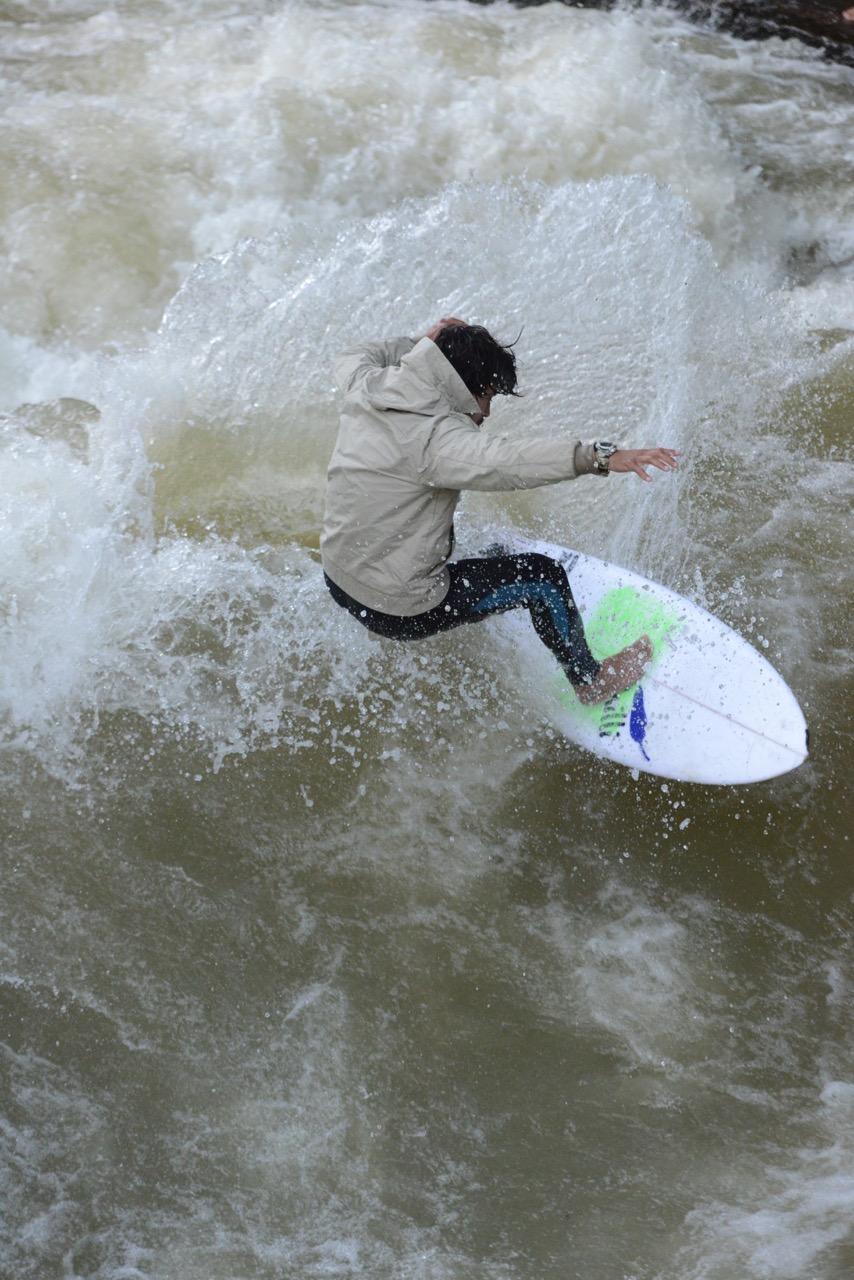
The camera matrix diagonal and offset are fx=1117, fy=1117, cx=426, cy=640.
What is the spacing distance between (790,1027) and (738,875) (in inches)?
21.2

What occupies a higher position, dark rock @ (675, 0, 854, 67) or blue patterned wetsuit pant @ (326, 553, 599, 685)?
dark rock @ (675, 0, 854, 67)

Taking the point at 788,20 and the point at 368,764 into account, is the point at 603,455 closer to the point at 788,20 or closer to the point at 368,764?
the point at 368,764

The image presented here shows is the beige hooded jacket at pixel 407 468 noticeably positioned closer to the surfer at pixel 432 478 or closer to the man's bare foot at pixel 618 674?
the surfer at pixel 432 478

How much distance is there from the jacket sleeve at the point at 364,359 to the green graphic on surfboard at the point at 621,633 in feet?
4.21

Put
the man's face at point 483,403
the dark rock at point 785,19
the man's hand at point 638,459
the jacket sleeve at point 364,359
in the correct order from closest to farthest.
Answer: the man's hand at point 638,459 → the man's face at point 483,403 → the jacket sleeve at point 364,359 → the dark rock at point 785,19

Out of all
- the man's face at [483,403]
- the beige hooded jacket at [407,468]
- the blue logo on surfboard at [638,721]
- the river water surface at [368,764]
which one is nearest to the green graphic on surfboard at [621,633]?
the blue logo on surfboard at [638,721]

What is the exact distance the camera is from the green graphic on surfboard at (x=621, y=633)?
13.7 ft

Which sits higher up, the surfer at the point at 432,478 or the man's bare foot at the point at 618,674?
the surfer at the point at 432,478

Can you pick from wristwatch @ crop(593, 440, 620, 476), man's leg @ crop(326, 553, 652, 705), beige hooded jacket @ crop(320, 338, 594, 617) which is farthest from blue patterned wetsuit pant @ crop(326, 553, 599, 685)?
wristwatch @ crop(593, 440, 620, 476)

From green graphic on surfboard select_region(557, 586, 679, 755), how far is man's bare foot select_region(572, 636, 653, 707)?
0.02 metres

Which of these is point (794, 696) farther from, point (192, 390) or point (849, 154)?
point (849, 154)

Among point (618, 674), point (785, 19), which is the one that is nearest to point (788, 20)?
point (785, 19)

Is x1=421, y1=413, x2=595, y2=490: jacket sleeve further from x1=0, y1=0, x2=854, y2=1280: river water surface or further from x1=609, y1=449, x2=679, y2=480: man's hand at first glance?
x1=0, y1=0, x2=854, y2=1280: river water surface

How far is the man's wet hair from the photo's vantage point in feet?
10.6
